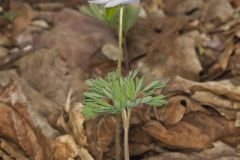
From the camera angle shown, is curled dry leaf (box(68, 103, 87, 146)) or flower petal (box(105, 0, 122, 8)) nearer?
flower petal (box(105, 0, 122, 8))

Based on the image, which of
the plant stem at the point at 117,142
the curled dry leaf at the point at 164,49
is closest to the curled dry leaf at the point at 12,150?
the plant stem at the point at 117,142

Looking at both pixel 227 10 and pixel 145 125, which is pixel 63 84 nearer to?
pixel 145 125

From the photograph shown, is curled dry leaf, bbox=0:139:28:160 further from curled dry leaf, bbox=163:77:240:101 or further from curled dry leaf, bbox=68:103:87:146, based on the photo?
curled dry leaf, bbox=163:77:240:101

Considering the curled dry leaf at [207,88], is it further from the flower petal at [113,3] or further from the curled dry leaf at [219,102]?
the flower petal at [113,3]

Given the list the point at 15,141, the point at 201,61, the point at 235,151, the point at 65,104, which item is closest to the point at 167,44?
the point at 201,61

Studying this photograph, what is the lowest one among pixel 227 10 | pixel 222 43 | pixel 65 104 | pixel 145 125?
pixel 145 125

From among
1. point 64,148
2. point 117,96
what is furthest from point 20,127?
point 117,96

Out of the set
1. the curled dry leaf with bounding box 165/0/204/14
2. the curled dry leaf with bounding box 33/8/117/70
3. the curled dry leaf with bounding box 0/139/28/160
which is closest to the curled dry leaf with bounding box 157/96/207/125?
the curled dry leaf with bounding box 0/139/28/160
